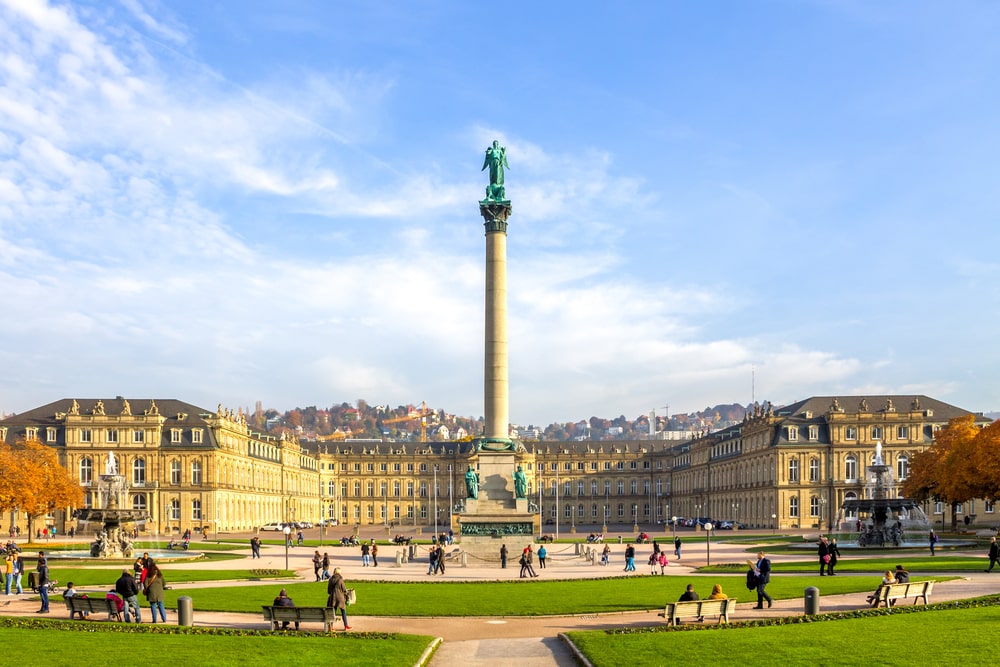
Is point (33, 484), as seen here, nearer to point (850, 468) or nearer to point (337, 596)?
point (337, 596)

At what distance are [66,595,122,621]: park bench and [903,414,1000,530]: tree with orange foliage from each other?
74.6 metres

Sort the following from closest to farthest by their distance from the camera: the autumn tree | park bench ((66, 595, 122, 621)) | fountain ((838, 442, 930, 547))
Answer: park bench ((66, 595, 122, 621)), fountain ((838, 442, 930, 547)), the autumn tree

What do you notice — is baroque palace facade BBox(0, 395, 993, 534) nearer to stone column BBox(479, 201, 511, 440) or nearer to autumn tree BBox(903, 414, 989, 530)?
autumn tree BBox(903, 414, 989, 530)

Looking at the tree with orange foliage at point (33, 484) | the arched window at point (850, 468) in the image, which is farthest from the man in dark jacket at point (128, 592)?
the arched window at point (850, 468)

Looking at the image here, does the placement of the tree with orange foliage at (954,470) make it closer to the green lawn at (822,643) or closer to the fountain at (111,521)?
the green lawn at (822,643)

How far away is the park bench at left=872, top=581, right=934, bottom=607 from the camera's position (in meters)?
33.9

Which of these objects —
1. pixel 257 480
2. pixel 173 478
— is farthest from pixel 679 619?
pixel 257 480

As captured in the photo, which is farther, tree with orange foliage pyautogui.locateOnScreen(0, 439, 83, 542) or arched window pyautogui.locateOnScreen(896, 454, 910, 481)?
arched window pyautogui.locateOnScreen(896, 454, 910, 481)

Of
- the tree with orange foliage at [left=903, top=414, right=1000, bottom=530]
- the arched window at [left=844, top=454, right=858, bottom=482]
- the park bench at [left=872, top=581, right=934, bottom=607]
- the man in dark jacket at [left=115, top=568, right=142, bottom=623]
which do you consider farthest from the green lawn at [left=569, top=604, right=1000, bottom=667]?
the arched window at [left=844, top=454, right=858, bottom=482]

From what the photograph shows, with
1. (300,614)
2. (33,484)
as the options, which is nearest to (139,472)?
(33,484)

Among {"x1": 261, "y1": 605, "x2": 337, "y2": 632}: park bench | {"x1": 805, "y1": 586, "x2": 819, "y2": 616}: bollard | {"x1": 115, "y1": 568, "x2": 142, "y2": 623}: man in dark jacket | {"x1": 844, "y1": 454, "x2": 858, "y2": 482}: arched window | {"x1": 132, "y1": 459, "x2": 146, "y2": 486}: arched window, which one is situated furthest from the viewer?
{"x1": 132, "y1": 459, "x2": 146, "y2": 486}: arched window

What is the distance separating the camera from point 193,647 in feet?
89.8

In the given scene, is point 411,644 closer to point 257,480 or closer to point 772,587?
point 772,587

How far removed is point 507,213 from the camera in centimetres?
7806
